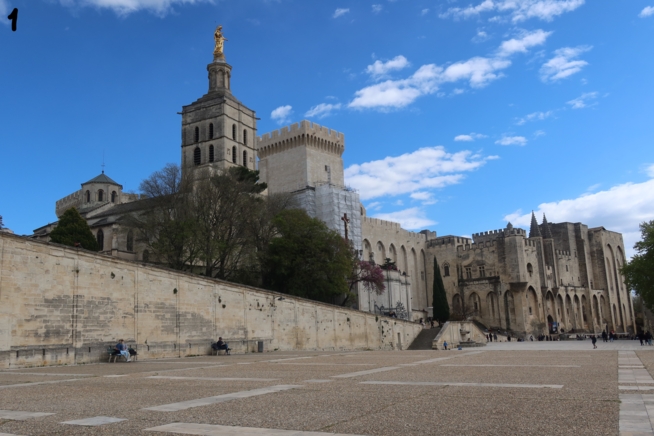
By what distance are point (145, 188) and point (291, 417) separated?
33.1 m

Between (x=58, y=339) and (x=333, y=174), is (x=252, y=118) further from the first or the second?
(x=58, y=339)

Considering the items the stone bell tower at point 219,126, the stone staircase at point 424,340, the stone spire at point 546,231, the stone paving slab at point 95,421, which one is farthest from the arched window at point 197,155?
the stone paving slab at point 95,421

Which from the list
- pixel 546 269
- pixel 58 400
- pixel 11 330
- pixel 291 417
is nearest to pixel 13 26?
pixel 58 400

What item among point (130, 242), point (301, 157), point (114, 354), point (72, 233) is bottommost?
point (114, 354)

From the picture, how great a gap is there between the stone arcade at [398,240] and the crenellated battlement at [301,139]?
11cm

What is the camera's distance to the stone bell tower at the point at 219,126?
189ft

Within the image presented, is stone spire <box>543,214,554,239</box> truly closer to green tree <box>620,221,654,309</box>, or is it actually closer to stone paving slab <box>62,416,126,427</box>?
green tree <box>620,221,654,309</box>

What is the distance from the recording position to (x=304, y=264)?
1403 inches

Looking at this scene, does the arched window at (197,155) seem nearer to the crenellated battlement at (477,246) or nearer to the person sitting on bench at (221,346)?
the crenellated battlement at (477,246)

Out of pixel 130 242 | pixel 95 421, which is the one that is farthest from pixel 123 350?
pixel 130 242

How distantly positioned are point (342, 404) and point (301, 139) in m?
54.0

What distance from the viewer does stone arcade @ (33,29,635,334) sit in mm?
56656

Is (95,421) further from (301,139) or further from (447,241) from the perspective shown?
(447,241)

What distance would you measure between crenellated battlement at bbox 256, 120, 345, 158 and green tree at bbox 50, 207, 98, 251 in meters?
26.2
